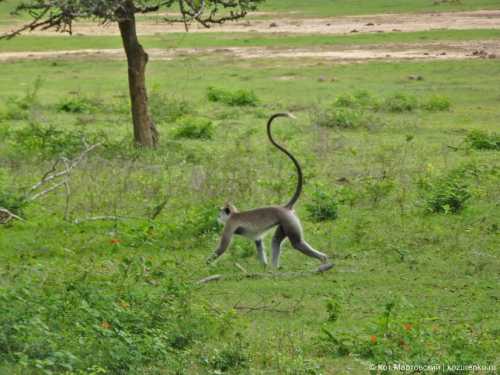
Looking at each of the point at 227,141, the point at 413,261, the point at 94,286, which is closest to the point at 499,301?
the point at 413,261

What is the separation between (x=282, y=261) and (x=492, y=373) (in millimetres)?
3664

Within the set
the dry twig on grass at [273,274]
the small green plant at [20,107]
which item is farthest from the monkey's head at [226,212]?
the small green plant at [20,107]

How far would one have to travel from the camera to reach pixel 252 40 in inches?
1293

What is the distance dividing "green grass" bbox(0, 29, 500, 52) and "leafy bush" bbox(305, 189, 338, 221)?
20.1m

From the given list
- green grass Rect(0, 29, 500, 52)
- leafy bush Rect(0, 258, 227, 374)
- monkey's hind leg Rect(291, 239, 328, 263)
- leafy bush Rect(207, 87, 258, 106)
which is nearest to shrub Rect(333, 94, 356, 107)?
leafy bush Rect(207, 87, 258, 106)

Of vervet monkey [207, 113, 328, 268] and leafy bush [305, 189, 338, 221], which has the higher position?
vervet monkey [207, 113, 328, 268]

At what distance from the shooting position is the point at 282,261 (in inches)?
391

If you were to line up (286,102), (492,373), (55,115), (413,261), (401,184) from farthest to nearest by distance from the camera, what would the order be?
(286,102) → (55,115) → (401,184) → (413,261) → (492,373)

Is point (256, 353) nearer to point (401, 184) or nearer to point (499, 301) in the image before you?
point (499, 301)

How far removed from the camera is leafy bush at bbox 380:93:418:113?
19.5 m

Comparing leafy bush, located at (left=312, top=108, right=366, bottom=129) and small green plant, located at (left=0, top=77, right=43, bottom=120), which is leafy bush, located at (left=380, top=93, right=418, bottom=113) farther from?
small green plant, located at (left=0, top=77, right=43, bottom=120)

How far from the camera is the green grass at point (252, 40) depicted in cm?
3150

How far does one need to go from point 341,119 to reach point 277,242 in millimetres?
8715

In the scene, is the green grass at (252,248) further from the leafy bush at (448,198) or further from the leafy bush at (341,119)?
the leafy bush at (341,119)
